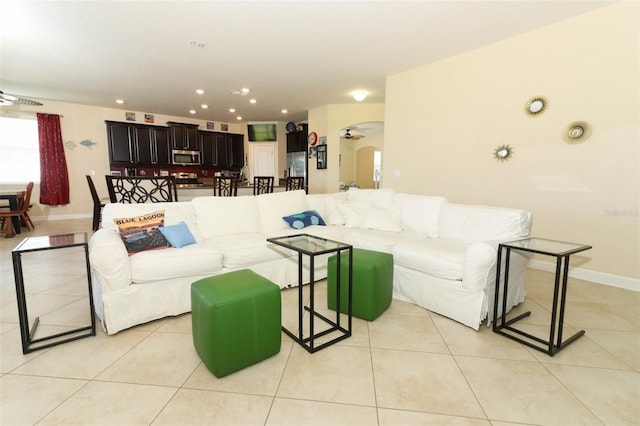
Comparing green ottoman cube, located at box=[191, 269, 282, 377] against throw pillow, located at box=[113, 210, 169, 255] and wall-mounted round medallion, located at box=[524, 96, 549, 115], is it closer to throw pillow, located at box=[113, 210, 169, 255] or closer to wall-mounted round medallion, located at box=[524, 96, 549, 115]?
throw pillow, located at box=[113, 210, 169, 255]

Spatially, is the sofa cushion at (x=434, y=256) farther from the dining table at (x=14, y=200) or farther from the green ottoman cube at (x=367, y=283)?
the dining table at (x=14, y=200)

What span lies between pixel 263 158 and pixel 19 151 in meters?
5.64

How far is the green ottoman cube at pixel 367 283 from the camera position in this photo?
2.28m

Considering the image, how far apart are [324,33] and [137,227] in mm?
2817

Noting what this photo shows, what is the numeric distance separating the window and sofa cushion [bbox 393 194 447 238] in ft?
26.6

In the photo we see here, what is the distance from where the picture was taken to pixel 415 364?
180 cm

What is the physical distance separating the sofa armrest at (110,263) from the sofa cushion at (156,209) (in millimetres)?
457

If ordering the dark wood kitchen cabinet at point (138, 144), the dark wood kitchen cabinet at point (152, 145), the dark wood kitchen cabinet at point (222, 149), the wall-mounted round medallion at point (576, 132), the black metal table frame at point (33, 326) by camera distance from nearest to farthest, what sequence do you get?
the black metal table frame at point (33, 326), the wall-mounted round medallion at point (576, 132), the dark wood kitchen cabinet at point (138, 144), the dark wood kitchen cabinet at point (152, 145), the dark wood kitchen cabinet at point (222, 149)

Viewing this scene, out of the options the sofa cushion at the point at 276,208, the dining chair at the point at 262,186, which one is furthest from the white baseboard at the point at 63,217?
the sofa cushion at the point at 276,208

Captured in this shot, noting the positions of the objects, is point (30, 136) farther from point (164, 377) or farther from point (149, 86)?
point (164, 377)

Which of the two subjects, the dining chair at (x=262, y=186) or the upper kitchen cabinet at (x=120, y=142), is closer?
the dining chair at (x=262, y=186)

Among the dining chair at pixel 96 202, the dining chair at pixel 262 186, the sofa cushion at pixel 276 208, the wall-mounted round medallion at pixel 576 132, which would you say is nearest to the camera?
the wall-mounted round medallion at pixel 576 132

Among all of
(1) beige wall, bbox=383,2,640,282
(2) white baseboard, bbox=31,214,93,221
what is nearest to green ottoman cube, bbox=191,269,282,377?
(1) beige wall, bbox=383,2,640,282

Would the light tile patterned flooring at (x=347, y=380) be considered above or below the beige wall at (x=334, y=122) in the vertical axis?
below
